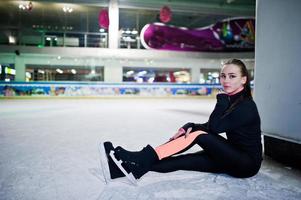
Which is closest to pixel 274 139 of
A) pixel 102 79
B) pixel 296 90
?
pixel 296 90

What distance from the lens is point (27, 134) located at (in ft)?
12.2

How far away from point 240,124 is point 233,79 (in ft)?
1.13

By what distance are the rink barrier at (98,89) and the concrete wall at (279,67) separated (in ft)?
37.1

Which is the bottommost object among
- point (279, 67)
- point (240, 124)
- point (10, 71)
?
point (240, 124)

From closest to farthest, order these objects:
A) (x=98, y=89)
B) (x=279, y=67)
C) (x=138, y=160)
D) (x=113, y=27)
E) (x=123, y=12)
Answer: (x=138, y=160), (x=279, y=67), (x=113, y=27), (x=98, y=89), (x=123, y=12)

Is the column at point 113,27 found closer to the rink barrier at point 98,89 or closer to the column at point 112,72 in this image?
the column at point 112,72

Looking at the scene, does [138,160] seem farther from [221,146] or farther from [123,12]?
[123,12]

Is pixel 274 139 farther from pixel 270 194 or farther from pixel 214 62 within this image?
pixel 214 62

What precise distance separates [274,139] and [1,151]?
2815 mm

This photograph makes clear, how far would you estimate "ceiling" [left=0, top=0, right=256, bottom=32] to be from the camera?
43.7 ft

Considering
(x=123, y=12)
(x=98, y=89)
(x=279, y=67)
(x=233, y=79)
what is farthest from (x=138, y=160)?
(x=123, y=12)

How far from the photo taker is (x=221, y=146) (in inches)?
69.8

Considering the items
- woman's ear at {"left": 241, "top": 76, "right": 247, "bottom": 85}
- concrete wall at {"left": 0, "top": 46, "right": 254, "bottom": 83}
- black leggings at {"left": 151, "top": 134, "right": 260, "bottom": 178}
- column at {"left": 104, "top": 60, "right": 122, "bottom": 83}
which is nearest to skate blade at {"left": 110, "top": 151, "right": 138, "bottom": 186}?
black leggings at {"left": 151, "top": 134, "right": 260, "bottom": 178}

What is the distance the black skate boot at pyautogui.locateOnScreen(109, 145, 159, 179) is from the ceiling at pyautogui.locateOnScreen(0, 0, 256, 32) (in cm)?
1261
